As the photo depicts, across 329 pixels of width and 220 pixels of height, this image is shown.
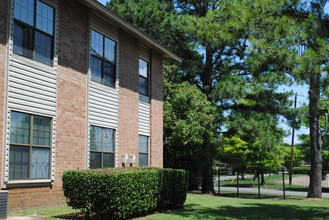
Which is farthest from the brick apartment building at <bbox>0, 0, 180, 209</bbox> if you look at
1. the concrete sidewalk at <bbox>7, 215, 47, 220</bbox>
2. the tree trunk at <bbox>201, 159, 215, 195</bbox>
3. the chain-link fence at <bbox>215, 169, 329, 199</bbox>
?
the chain-link fence at <bbox>215, 169, 329, 199</bbox>

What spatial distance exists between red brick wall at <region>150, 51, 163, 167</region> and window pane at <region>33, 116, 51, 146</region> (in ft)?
23.8

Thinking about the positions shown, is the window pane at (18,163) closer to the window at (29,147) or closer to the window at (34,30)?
the window at (29,147)

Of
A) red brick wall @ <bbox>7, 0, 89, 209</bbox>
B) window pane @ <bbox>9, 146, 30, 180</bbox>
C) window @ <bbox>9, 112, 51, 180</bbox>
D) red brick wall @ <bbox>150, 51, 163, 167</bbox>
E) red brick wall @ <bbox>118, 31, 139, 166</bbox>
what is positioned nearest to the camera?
window pane @ <bbox>9, 146, 30, 180</bbox>

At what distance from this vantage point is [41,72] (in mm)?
11969

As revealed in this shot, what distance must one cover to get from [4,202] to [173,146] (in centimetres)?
1329

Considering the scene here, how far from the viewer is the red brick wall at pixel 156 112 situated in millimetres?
18844

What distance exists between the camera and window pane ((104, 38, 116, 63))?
15.5 m

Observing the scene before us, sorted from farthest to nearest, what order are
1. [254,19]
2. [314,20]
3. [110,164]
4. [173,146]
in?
[173,146]
[110,164]
[254,19]
[314,20]

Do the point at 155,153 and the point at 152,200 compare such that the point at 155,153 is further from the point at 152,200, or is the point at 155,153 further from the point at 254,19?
the point at 254,19

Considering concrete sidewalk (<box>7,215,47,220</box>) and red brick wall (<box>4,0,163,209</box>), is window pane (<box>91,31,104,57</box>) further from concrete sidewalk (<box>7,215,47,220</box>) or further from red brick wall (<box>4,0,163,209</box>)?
concrete sidewalk (<box>7,215,47,220</box>)

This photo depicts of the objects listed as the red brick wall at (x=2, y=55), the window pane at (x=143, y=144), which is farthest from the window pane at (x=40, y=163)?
the window pane at (x=143, y=144)

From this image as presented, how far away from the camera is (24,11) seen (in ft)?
37.7

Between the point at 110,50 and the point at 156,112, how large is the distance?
463 cm

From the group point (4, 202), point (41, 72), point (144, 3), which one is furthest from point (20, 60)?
point (144, 3)
